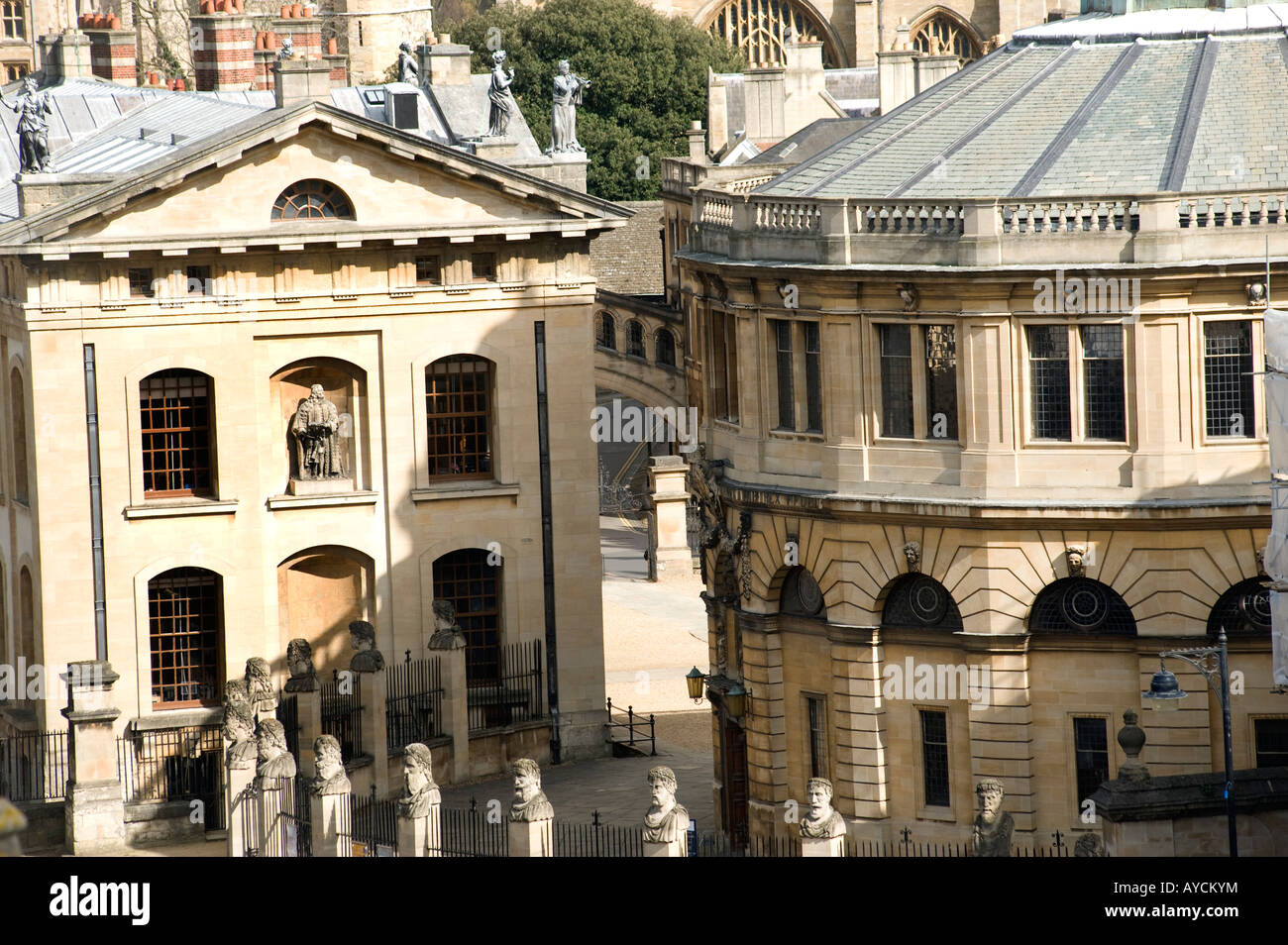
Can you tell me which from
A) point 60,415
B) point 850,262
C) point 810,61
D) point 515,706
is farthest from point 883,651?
point 810,61

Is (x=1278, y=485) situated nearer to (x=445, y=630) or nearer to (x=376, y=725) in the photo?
(x=376, y=725)

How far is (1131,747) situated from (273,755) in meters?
14.6

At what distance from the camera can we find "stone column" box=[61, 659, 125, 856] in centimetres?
5078

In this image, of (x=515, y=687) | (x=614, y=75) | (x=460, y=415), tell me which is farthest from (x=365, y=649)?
(x=614, y=75)

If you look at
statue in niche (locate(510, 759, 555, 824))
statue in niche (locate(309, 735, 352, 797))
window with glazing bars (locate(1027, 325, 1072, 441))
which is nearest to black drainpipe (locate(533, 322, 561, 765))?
statue in niche (locate(309, 735, 352, 797))

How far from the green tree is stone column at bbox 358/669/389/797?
66302 millimetres

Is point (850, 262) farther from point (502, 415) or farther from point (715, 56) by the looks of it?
point (715, 56)

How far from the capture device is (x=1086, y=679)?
145 feet

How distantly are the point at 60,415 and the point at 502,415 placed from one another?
883cm

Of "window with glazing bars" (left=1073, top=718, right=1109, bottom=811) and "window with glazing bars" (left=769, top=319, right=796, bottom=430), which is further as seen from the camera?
"window with glazing bars" (left=769, top=319, right=796, bottom=430)

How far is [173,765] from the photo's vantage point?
53.9 meters

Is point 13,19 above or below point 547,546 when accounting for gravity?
above

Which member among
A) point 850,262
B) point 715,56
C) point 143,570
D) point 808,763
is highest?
point 715,56

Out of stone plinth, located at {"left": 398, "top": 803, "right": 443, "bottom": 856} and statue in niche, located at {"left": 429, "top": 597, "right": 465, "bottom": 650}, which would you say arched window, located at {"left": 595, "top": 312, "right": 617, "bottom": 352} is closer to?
statue in niche, located at {"left": 429, "top": 597, "right": 465, "bottom": 650}
